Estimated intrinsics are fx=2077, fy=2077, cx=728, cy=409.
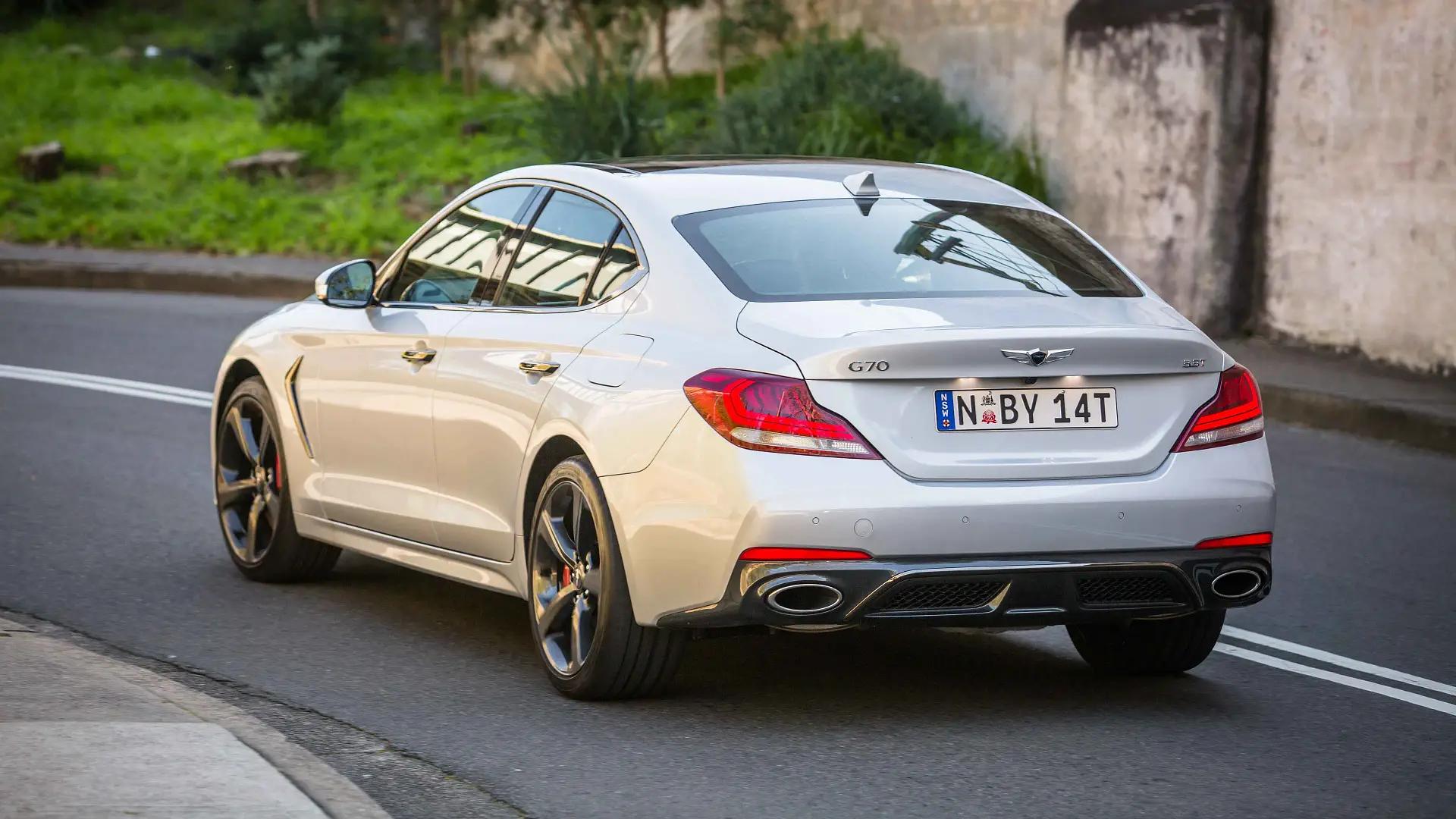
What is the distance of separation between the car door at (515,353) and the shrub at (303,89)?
61.8 feet

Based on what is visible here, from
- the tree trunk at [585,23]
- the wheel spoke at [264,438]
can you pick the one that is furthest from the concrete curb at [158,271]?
the wheel spoke at [264,438]

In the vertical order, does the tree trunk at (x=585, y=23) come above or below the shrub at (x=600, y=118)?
above

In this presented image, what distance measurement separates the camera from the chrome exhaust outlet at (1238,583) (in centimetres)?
557

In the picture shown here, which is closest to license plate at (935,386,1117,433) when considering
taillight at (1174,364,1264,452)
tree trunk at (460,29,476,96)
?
taillight at (1174,364,1264,452)

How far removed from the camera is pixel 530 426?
19.9ft

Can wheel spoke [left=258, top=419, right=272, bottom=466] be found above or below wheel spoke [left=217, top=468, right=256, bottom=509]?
above

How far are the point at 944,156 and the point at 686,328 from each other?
12789mm

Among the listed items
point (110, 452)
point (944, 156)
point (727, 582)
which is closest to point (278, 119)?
point (944, 156)

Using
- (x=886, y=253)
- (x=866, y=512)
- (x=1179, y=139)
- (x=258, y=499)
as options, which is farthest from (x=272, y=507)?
(x=1179, y=139)

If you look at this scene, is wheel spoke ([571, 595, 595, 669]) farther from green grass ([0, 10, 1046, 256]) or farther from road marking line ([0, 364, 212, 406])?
green grass ([0, 10, 1046, 256])

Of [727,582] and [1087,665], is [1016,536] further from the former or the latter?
[1087,665]

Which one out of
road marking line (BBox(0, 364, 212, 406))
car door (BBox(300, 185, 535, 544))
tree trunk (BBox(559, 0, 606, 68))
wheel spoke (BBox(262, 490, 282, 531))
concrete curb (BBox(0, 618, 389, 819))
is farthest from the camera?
tree trunk (BBox(559, 0, 606, 68))

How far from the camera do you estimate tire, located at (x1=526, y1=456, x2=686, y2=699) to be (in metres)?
5.66

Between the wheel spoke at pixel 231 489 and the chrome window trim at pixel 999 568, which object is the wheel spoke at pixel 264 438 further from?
the chrome window trim at pixel 999 568
